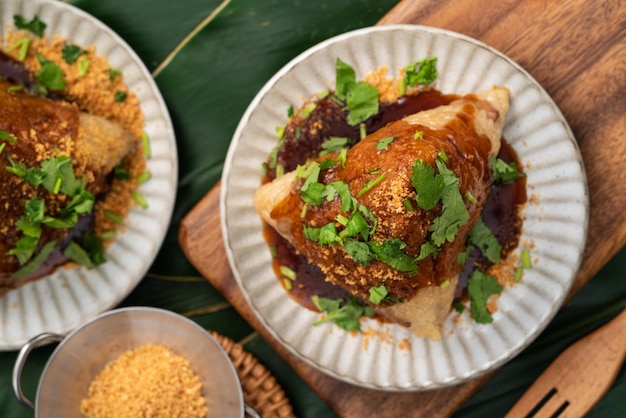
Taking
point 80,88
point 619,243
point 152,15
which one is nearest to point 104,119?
point 80,88

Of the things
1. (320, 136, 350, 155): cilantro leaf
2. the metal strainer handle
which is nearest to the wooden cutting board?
(320, 136, 350, 155): cilantro leaf

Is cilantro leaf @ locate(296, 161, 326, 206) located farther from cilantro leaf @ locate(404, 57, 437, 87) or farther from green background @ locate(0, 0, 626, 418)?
green background @ locate(0, 0, 626, 418)

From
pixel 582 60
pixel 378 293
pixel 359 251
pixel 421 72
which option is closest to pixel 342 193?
pixel 359 251

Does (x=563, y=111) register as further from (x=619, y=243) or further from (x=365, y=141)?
(x=365, y=141)

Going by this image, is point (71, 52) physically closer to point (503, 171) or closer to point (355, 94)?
point (355, 94)

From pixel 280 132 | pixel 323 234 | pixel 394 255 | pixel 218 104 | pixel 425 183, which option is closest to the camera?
pixel 425 183

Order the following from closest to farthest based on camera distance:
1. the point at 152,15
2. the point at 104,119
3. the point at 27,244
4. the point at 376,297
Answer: the point at 376,297 → the point at 27,244 → the point at 104,119 → the point at 152,15

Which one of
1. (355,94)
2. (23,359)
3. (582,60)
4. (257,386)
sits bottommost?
(257,386)

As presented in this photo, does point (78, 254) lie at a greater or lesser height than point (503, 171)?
lesser
